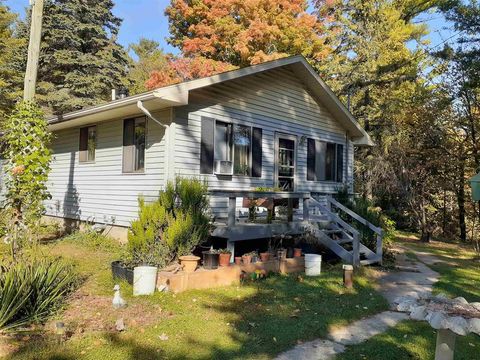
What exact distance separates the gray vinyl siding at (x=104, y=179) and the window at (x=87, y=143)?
208 millimetres

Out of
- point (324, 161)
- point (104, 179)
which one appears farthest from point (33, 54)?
point (324, 161)

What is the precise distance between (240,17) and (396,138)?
10621 millimetres

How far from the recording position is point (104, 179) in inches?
422

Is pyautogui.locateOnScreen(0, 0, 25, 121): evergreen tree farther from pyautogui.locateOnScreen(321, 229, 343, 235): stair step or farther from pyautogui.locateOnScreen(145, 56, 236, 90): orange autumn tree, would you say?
pyautogui.locateOnScreen(321, 229, 343, 235): stair step

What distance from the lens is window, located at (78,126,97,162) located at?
37.4 ft

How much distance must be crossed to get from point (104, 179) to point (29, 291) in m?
6.25

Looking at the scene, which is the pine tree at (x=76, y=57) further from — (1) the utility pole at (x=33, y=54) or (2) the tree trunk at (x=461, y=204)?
(2) the tree trunk at (x=461, y=204)

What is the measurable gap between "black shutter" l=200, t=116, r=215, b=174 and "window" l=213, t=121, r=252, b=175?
0.60 ft

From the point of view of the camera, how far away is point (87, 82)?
890 inches

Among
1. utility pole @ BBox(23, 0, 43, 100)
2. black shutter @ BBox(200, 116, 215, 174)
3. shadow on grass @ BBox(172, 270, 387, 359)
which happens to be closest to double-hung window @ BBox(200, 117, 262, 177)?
black shutter @ BBox(200, 116, 215, 174)

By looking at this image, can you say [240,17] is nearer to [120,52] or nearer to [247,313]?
[120,52]

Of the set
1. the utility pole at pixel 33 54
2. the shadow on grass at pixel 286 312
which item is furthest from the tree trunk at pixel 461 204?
the utility pole at pixel 33 54

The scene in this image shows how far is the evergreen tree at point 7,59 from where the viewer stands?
812 inches

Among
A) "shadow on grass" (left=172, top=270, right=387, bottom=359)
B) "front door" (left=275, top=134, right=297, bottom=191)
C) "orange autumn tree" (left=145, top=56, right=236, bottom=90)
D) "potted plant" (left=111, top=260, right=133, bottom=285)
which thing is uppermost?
"orange autumn tree" (left=145, top=56, right=236, bottom=90)
